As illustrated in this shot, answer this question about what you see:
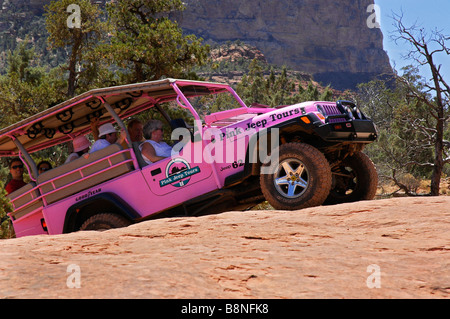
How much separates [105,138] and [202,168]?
6.01ft

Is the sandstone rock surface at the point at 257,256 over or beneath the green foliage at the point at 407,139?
beneath

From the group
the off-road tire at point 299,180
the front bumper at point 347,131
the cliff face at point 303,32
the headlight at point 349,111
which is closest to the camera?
the off-road tire at point 299,180

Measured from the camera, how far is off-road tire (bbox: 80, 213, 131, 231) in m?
6.80

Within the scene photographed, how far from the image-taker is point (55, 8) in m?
18.9

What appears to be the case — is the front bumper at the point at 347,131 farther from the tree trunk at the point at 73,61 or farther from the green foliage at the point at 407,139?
the tree trunk at the point at 73,61

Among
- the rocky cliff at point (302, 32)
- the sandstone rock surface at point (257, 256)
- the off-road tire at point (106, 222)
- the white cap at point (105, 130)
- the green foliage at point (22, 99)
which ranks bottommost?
the sandstone rock surface at point (257, 256)

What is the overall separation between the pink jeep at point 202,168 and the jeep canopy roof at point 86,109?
20 mm

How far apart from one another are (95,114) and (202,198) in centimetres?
250

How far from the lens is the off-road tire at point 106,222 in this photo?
6801mm

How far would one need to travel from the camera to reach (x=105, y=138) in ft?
Result: 24.8

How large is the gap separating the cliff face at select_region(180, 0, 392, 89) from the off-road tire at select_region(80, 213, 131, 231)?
146659mm

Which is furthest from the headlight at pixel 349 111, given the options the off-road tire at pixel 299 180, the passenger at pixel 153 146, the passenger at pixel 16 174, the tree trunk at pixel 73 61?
the tree trunk at pixel 73 61

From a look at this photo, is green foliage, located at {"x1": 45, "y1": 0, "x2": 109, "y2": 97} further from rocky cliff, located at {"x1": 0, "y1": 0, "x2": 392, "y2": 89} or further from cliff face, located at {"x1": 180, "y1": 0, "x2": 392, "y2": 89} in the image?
cliff face, located at {"x1": 180, "y1": 0, "x2": 392, "y2": 89}
